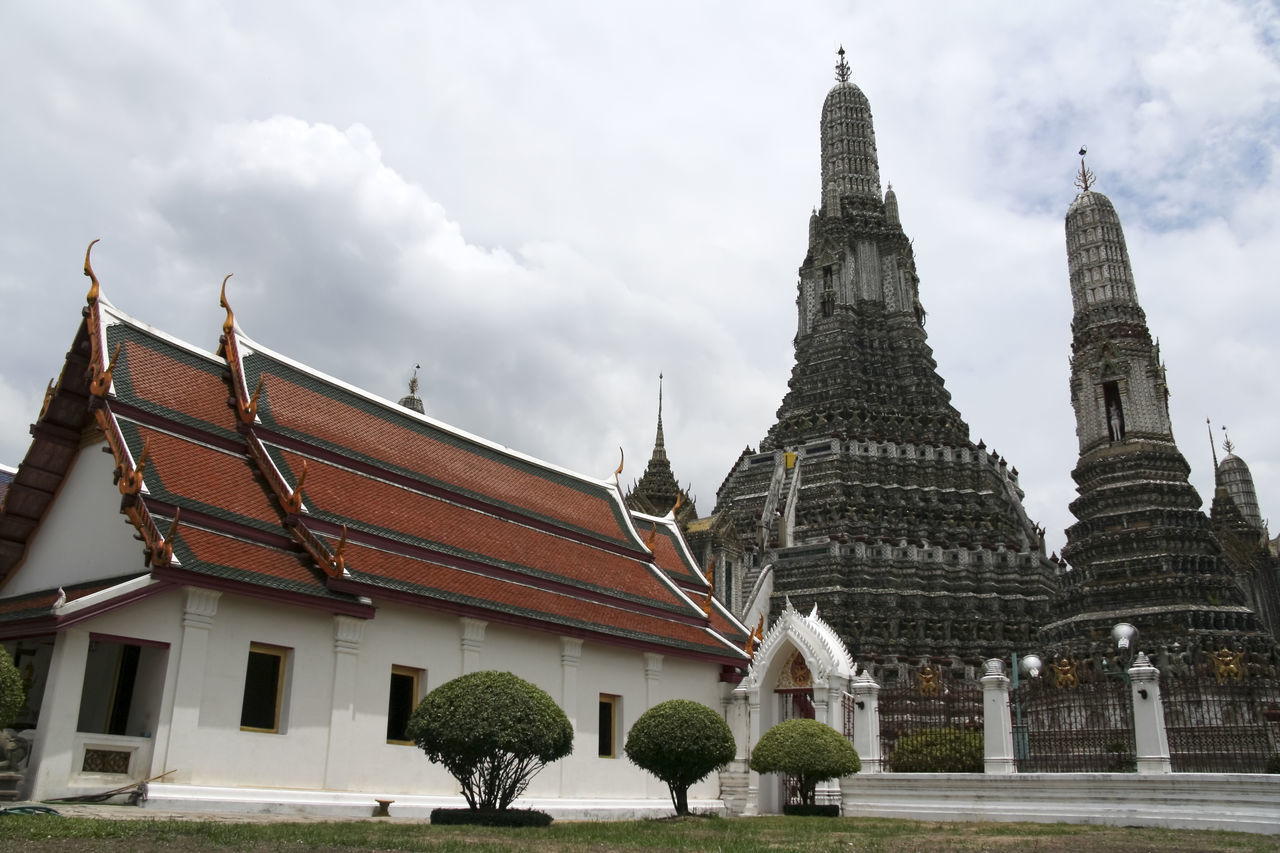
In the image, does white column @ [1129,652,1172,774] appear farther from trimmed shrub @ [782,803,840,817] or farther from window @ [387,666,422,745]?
window @ [387,666,422,745]

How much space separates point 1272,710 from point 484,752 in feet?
49.7

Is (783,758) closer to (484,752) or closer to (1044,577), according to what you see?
(484,752)

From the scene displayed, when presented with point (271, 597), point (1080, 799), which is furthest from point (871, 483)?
point (271, 597)

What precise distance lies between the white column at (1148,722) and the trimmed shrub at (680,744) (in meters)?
6.38

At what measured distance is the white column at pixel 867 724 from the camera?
19.3 metres

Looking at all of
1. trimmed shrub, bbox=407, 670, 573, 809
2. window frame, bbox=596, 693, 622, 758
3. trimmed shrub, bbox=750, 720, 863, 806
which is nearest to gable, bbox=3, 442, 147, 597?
trimmed shrub, bbox=407, 670, 573, 809

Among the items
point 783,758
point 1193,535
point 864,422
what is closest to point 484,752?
point 783,758

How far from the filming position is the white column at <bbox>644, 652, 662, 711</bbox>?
20.3m

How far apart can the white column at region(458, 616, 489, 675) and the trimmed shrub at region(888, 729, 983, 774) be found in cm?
778

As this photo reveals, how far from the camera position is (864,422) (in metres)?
44.2

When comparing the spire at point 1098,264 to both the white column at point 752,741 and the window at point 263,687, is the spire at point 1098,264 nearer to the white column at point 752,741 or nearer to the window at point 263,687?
the white column at point 752,741

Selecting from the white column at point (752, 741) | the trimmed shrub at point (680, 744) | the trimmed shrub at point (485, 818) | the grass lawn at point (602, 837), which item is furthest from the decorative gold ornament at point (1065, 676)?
the trimmed shrub at point (485, 818)

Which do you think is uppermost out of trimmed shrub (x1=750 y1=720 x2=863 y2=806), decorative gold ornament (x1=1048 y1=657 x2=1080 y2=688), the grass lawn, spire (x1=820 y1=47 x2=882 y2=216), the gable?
spire (x1=820 y1=47 x2=882 y2=216)

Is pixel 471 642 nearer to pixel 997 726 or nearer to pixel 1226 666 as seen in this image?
pixel 997 726
